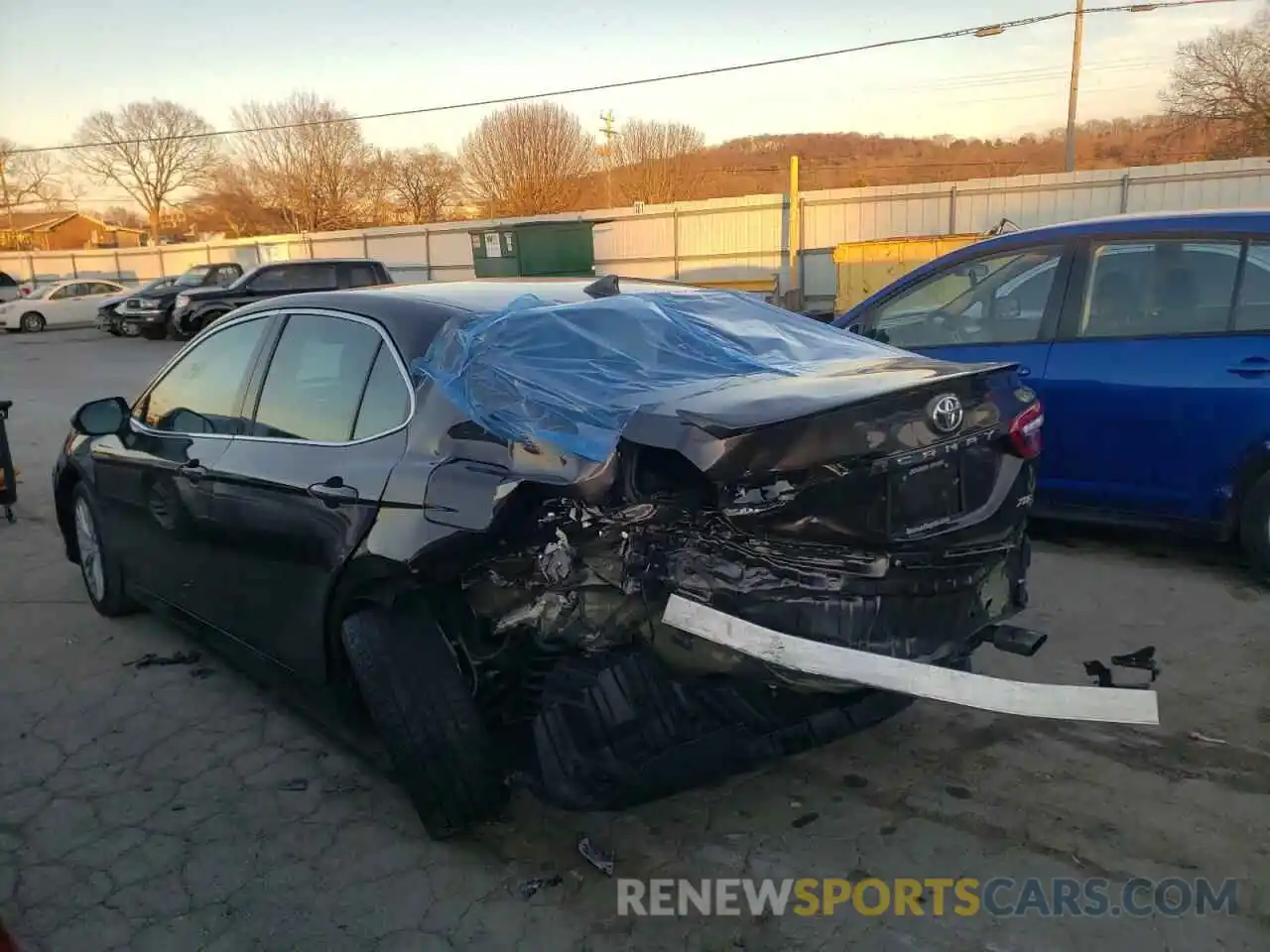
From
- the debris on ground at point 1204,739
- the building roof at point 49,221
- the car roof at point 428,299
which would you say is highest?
the building roof at point 49,221

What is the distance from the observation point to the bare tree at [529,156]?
4541 cm

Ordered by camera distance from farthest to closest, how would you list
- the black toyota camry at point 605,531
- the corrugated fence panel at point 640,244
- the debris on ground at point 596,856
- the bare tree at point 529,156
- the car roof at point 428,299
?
the bare tree at point 529,156 < the corrugated fence panel at point 640,244 < the car roof at point 428,299 < the debris on ground at point 596,856 < the black toyota camry at point 605,531

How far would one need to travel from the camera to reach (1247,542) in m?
4.52

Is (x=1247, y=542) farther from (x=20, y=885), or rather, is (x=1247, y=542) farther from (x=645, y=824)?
(x=20, y=885)

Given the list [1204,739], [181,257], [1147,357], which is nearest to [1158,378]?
[1147,357]

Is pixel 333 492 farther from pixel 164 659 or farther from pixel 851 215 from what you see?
pixel 851 215

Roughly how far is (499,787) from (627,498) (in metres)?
1.00

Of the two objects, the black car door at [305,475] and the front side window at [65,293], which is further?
the front side window at [65,293]

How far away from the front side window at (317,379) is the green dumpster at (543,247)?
17.3 metres

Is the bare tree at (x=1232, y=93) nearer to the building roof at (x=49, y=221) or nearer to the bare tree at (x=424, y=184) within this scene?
the bare tree at (x=424, y=184)

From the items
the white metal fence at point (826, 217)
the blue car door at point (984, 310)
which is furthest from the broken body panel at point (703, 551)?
the white metal fence at point (826, 217)

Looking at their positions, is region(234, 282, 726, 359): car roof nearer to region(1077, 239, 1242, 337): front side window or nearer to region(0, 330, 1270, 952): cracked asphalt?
region(0, 330, 1270, 952): cracked asphalt

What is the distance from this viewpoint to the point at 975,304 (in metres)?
5.47

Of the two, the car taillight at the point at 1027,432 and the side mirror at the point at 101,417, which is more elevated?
the car taillight at the point at 1027,432
